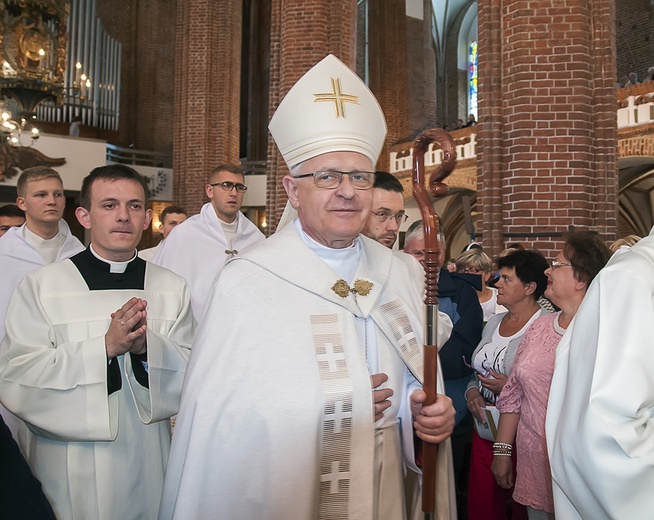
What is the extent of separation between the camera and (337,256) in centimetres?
243

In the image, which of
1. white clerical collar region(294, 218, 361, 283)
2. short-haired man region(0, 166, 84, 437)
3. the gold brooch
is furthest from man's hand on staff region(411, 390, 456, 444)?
short-haired man region(0, 166, 84, 437)

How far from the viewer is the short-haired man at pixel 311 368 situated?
2.11 meters

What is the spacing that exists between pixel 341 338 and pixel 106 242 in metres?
1.18

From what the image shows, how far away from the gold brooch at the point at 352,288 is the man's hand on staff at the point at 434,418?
413 millimetres

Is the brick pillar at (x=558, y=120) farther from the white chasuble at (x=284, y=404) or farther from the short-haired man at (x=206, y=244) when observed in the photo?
the white chasuble at (x=284, y=404)

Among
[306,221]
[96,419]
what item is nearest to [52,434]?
[96,419]

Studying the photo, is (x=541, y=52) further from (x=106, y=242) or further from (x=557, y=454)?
(x=557, y=454)

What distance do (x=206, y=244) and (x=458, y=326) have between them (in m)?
2.67

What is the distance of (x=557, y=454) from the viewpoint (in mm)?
1645

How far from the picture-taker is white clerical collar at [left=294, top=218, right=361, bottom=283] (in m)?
2.41

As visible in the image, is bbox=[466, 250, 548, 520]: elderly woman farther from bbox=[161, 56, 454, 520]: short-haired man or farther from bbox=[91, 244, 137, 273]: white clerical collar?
bbox=[91, 244, 137, 273]: white clerical collar

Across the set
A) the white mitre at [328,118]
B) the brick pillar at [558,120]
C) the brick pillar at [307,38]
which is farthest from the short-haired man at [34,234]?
the brick pillar at [307,38]

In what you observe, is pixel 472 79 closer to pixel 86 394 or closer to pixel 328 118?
pixel 328 118

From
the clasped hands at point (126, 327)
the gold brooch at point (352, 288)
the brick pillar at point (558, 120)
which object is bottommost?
the clasped hands at point (126, 327)
